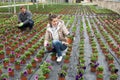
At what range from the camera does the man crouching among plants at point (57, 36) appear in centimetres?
665

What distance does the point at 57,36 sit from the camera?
6789mm

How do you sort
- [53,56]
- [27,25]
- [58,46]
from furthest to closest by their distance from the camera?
[27,25] → [53,56] → [58,46]

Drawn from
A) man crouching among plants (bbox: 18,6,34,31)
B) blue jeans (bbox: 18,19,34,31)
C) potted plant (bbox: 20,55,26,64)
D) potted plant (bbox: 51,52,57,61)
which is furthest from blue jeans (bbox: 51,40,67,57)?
blue jeans (bbox: 18,19,34,31)

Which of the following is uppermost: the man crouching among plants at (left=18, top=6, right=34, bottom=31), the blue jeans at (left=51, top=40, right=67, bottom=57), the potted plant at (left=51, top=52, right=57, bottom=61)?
the man crouching among plants at (left=18, top=6, right=34, bottom=31)

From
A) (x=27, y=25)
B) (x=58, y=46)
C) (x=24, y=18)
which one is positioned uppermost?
(x=24, y=18)

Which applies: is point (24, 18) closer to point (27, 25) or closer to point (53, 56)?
point (27, 25)

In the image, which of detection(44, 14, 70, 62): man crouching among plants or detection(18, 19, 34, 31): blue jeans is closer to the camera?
detection(44, 14, 70, 62): man crouching among plants

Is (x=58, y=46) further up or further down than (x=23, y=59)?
further up

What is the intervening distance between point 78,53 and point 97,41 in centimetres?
204

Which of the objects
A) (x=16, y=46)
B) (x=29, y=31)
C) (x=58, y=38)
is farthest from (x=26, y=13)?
(x=58, y=38)

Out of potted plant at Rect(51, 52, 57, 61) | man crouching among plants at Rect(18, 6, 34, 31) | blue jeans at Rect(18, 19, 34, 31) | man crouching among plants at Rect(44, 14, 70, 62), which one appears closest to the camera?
man crouching among plants at Rect(44, 14, 70, 62)

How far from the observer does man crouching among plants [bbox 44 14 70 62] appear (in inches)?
262

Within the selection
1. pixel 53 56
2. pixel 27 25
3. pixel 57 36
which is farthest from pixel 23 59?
pixel 27 25

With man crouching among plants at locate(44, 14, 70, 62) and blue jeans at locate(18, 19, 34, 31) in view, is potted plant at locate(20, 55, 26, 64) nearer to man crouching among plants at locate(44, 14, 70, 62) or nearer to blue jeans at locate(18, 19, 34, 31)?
man crouching among plants at locate(44, 14, 70, 62)
